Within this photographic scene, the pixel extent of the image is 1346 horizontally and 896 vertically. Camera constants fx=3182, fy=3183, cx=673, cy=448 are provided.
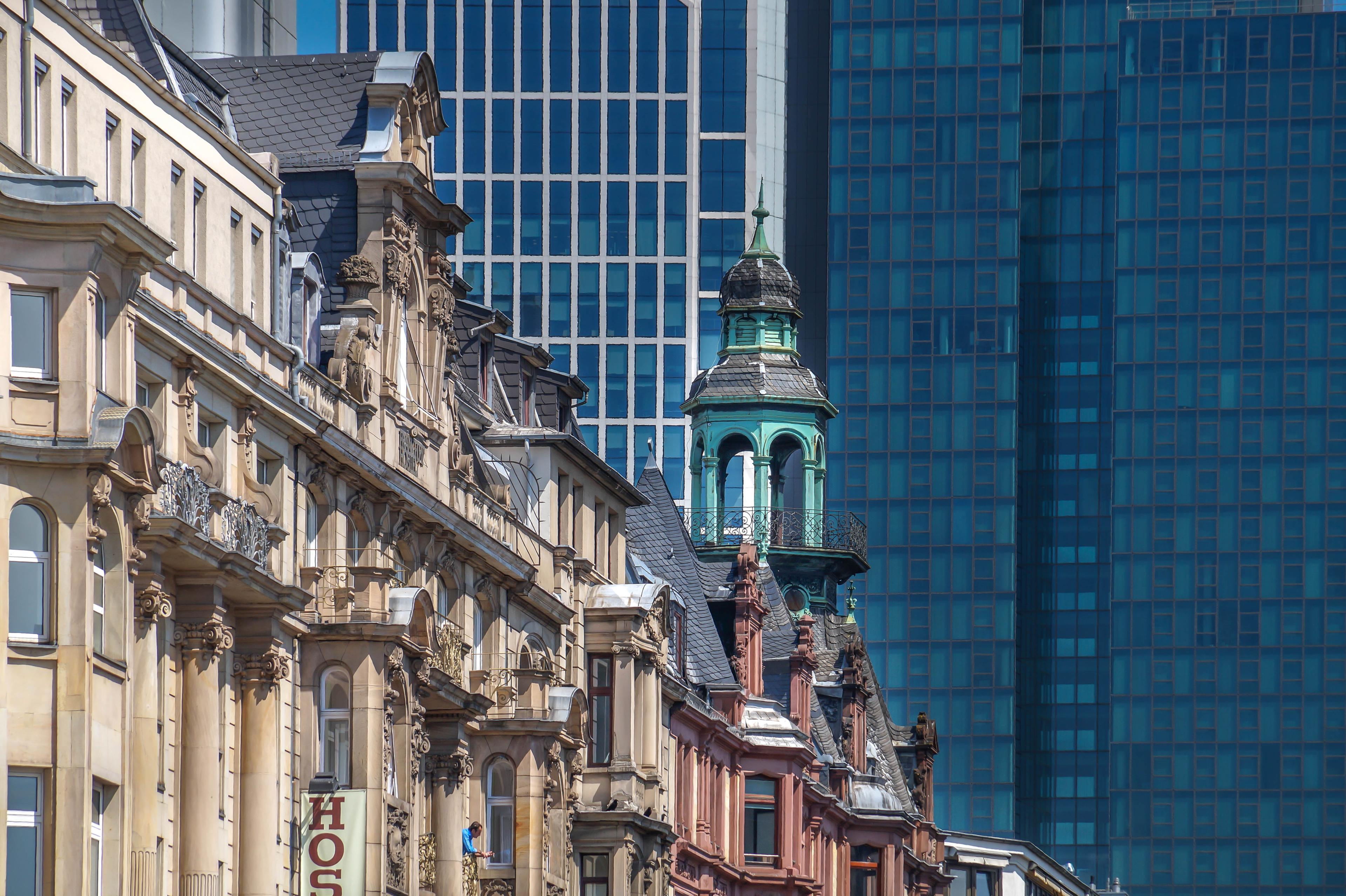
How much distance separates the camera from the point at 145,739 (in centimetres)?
5281

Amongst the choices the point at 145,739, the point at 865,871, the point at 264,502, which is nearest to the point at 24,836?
the point at 145,739

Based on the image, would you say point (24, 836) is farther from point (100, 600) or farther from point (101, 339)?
point (101, 339)

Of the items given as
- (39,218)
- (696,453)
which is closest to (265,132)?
(39,218)

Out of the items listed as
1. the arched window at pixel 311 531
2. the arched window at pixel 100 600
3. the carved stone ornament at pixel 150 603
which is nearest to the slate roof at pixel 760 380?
the arched window at pixel 311 531

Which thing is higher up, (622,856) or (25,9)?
(25,9)

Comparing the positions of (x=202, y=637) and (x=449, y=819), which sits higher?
(x=202, y=637)

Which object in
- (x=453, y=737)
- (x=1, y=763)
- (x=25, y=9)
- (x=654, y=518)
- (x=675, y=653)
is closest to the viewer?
A: (x=1, y=763)

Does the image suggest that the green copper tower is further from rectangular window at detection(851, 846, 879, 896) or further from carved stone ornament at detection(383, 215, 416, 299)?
carved stone ornament at detection(383, 215, 416, 299)

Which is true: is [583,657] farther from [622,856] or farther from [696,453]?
[696,453]

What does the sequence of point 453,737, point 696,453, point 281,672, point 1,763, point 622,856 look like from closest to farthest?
1. point 1,763
2. point 281,672
3. point 453,737
4. point 622,856
5. point 696,453

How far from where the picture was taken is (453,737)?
238 ft

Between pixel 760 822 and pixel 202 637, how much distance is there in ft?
178

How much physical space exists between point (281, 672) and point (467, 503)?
15061mm

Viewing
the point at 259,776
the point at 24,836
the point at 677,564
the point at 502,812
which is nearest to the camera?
the point at 24,836
